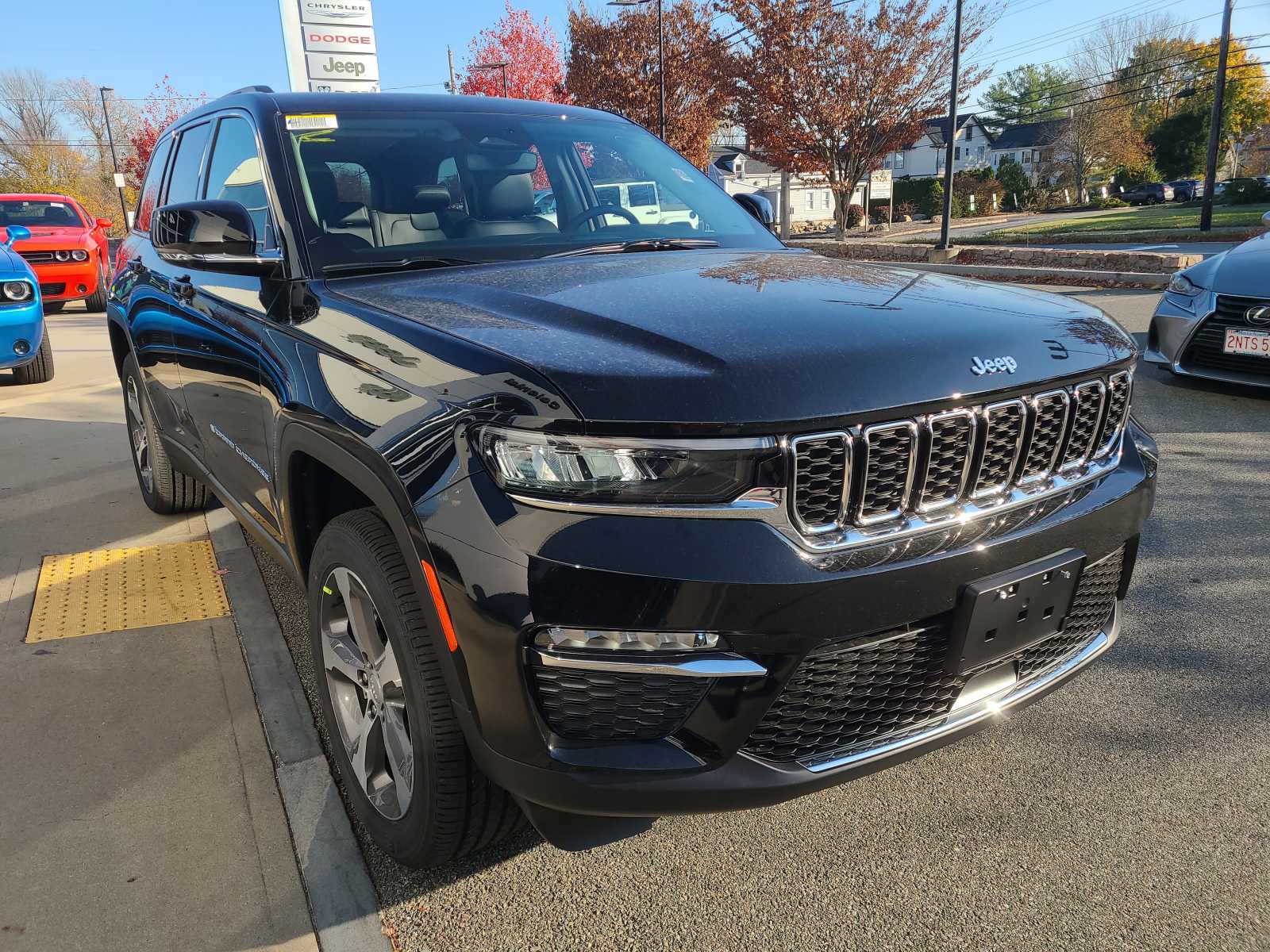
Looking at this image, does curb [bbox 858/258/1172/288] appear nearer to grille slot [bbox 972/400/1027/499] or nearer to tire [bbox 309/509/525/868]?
grille slot [bbox 972/400/1027/499]

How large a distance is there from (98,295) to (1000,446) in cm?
1625

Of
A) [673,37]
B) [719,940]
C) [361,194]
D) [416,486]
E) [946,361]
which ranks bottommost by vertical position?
[719,940]

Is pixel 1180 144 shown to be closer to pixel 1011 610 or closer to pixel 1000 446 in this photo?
pixel 1000 446

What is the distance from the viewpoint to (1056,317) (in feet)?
7.23

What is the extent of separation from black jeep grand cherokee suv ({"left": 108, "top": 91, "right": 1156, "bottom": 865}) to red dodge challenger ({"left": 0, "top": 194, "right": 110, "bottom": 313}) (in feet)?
44.7

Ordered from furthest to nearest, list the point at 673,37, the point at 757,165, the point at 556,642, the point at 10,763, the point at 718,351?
the point at 757,165 → the point at 673,37 → the point at 10,763 → the point at 718,351 → the point at 556,642

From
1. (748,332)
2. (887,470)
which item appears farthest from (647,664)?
(748,332)

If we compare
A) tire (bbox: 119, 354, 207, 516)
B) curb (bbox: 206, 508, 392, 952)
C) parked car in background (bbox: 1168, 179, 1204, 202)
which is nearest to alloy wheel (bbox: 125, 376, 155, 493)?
tire (bbox: 119, 354, 207, 516)

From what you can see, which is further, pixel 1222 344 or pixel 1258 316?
pixel 1222 344

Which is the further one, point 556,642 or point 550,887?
point 550,887

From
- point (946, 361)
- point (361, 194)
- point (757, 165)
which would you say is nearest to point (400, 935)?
point (946, 361)

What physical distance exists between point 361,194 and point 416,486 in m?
1.35

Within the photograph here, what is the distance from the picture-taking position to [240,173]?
10.2ft

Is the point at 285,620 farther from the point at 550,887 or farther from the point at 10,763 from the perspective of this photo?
the point at 550,887
